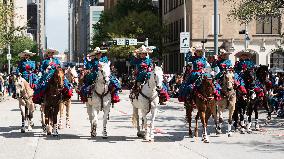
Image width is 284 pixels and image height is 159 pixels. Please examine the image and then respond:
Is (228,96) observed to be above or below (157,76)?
below

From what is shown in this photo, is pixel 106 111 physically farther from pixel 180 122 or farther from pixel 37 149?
pixel 180 122

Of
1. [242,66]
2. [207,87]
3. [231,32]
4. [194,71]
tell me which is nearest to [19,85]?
[194,71]

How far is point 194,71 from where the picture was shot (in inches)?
648

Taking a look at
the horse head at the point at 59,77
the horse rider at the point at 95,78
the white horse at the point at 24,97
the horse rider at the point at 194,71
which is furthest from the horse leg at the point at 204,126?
the white horse at the point at 24,97

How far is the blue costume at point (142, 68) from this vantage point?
634 inches

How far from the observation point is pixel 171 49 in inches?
2886

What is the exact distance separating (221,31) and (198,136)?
45.5m

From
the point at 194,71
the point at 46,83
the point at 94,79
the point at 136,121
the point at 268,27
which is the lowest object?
the point at 136,121

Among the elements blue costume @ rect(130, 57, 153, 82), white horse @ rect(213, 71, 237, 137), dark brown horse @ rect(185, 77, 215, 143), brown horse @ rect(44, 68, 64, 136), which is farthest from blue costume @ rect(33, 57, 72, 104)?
white horse @ rect(213, 71, 237, 137)

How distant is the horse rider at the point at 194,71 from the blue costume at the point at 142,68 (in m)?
1.14

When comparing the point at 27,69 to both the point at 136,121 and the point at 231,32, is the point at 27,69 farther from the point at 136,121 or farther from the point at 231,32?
the point at 231,32

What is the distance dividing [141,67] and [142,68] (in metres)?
0.04

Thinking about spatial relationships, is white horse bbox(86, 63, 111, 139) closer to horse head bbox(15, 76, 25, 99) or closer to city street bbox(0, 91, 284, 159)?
city street bbox(0, 91, 284, 159)

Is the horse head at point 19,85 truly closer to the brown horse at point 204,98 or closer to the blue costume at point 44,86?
the blue costume at point 44,86
